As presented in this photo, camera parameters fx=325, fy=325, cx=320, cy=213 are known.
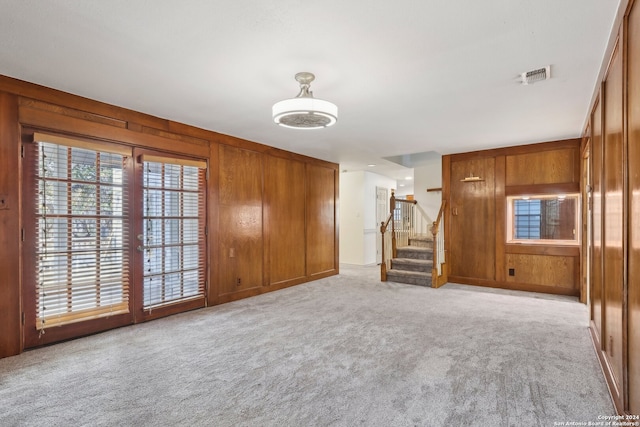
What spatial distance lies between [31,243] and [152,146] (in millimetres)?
1589

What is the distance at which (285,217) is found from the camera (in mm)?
5953

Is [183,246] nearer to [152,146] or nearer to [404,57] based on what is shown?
[152,146]

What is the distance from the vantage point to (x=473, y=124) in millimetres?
4363

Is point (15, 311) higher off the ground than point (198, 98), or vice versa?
point (198, 98)

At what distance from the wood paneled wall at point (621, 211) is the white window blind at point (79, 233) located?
437cm

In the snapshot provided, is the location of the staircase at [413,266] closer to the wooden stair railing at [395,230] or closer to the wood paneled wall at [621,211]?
the wooden stair railing at [395,230]

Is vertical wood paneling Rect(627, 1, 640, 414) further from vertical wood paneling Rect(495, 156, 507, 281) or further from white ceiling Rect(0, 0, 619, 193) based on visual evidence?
vertical wood paneling Rect(495, 156, 507, 281)

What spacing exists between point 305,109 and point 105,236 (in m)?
2.64

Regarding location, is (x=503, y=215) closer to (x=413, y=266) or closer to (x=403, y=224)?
(x=413, y=266)

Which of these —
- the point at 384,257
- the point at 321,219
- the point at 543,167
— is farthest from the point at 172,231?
the point at 543,167

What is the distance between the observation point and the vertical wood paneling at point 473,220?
5949 millimetres

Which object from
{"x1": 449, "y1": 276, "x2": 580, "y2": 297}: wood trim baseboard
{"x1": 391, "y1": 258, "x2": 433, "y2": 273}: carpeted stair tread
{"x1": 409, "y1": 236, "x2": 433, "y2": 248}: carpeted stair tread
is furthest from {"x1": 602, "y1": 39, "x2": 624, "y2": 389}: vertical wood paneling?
{"x1": 409, "y1": 236, "x2": 433, "y2": 248}: carpeted stair tread

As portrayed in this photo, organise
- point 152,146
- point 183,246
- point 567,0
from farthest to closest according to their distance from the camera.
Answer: point 183,246, point 152,146, point 567,0

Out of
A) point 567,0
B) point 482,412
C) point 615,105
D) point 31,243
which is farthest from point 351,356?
point 31,243
